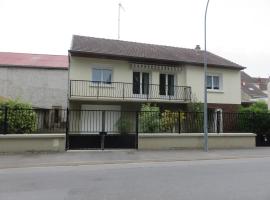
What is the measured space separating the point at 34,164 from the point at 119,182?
4.23 m

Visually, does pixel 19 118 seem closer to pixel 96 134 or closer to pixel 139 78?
pixel 96 134

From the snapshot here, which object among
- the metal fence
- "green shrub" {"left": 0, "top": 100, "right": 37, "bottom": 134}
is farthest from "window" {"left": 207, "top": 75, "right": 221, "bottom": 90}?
"green shrub" {"left": 0, "top": 100, "right": 37, "bottom": 134}

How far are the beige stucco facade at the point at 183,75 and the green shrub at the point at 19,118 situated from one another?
534 centimetres

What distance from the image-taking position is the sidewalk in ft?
34.6

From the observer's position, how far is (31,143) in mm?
12633

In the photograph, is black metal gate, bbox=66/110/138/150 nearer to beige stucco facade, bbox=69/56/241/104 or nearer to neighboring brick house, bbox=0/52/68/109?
beige stucco facade, bbox=69/56/241/104

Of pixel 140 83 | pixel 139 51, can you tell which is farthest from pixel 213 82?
pixel 139 51

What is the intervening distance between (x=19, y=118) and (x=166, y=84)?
1123 cm

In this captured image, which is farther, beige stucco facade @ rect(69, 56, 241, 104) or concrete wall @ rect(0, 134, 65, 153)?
beige stucco facade @ rect(69, 56, 241, 104)

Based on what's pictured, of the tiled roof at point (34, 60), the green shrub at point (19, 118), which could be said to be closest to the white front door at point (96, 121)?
the green shrub at point (19, 118)

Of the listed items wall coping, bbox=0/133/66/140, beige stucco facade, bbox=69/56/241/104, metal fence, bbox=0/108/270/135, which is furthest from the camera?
beige stucco facade, bbox=69/56/241/104

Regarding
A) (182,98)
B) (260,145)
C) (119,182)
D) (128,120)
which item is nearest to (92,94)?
(128,120)

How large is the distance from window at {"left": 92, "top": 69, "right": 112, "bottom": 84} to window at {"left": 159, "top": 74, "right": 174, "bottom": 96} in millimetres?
3794

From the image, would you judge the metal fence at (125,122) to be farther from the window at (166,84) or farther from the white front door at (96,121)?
the window at (166,84)
